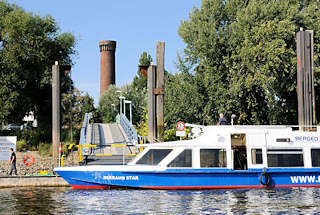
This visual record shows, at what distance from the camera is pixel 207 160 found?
68.9ft

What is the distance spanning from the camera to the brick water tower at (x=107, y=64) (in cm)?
10900

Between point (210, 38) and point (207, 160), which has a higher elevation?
point (210, 38)

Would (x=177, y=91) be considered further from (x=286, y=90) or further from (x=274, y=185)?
(x=274, y=185)

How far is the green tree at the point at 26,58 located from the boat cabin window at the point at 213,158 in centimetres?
2176

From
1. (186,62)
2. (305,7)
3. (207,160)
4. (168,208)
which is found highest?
(305,7)

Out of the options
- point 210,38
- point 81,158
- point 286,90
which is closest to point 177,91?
point 210,38

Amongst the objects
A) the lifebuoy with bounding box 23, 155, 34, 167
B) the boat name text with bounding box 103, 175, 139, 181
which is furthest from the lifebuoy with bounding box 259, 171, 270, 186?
the lifebuoy with bounding box 23, 155, 34, 167

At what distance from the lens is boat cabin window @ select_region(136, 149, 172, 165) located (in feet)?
68.9

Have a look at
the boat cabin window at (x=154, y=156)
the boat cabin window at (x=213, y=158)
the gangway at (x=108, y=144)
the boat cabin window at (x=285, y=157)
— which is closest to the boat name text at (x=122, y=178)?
the boat cabin window at (x=154, y=156)

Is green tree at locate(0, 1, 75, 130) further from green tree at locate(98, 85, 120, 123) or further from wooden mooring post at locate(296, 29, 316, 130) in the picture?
green tree at locate(98, 85, 120, 123)

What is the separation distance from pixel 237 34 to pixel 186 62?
18.1ft

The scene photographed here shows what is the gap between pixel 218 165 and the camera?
21.0 metres

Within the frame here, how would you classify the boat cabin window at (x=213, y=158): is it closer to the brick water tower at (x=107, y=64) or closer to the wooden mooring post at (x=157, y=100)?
the wooden mooring post at (x=157, y=100)

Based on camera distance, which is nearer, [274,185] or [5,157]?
[274,185]
